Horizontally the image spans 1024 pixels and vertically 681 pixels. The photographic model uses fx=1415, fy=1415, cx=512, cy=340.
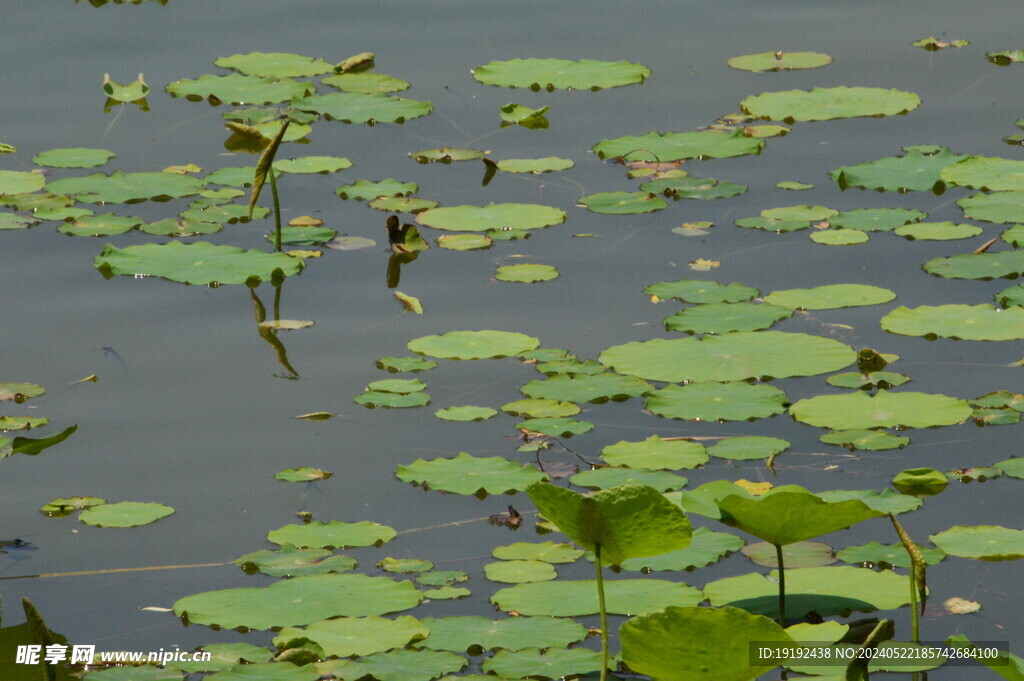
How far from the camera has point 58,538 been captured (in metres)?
2.59

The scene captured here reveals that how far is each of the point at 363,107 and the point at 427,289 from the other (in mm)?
1409

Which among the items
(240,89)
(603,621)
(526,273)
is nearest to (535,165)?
(526,273)

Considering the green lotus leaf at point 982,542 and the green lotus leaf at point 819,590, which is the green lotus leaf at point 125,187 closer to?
the green lotus leaf at point 819,590

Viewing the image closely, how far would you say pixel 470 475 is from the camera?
108 inches

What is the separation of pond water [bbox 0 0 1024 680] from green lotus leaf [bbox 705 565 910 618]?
1.9 inches

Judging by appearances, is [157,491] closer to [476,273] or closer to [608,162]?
[476,273]

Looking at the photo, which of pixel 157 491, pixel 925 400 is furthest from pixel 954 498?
pixel 157 491

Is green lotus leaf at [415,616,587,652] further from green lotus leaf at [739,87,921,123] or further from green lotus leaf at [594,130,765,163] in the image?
green lotus leaf at [739,87,921,123]

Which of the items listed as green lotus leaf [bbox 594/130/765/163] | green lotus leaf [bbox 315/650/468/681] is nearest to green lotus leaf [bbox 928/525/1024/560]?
green lotus leaf [bbox 315/650/468/681]

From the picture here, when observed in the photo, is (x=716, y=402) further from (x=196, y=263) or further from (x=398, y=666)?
(x=196, y=263)

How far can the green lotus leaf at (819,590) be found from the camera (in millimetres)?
2260

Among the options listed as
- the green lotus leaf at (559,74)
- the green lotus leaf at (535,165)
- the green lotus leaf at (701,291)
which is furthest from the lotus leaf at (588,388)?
the green lotus leaf at (559,74)

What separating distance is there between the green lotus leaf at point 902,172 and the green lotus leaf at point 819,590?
1.94 m

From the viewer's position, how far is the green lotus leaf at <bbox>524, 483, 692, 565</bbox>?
6.23 feet
